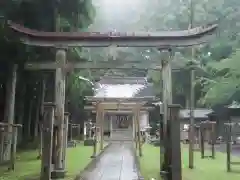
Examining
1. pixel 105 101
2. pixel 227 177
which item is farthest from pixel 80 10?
pixel 227 177

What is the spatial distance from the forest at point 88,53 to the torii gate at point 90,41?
0.58 m

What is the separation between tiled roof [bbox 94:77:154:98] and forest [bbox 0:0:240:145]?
1.20 m

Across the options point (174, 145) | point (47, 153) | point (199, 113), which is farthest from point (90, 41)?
point (199, 113)

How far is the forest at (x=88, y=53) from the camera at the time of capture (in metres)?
13.1

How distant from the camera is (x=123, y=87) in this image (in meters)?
33.5

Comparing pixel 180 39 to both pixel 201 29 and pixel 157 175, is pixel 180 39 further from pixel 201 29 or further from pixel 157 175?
pixel 157 175

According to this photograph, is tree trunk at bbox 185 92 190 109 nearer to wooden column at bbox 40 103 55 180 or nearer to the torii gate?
the torii gate

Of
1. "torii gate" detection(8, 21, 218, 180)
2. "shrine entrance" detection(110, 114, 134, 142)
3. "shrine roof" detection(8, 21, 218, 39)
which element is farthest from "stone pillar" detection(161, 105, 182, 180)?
"shrine entrance" detection(110, 114, 134, 142)

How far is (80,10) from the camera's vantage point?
48.6ft

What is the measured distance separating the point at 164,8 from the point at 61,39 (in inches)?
1193

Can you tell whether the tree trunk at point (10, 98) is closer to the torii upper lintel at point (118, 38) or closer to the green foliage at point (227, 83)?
the torii upper lintel at point (118, 38)

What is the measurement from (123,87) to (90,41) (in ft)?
78.8

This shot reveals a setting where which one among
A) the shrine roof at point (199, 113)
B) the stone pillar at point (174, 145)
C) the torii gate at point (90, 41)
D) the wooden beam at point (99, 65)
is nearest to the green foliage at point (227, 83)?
the shrine roof at point (199, 113)

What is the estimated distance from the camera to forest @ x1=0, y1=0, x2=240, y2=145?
13.1m
